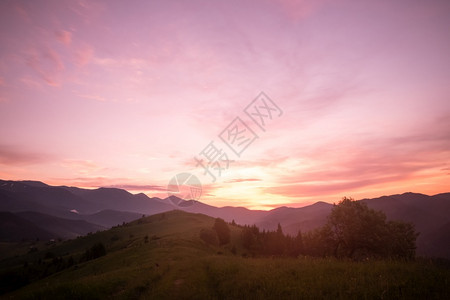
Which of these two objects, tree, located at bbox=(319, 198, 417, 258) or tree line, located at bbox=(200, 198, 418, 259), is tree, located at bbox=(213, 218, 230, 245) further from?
tree, located at bbox=(319, 198, 417, 258)

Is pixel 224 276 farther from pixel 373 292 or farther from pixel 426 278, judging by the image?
pixel 426 278

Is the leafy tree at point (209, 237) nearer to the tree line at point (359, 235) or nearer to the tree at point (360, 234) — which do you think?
the tree line at point (359, 235)

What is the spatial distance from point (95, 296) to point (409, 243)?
6706 cm

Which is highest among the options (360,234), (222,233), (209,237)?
(360,234)

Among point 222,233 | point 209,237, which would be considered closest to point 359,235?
point 209,237

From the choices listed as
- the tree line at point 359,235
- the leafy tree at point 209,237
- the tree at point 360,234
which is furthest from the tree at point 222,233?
the tree at point 360,234

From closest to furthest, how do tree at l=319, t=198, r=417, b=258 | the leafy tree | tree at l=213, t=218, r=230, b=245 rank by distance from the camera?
1. tree at l=319, t=198, r=417, b=258
2. the leafy tree
3. tree at l=213, t=218, r=230, b=245

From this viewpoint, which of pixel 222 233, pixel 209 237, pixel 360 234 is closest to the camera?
pixel 360 234

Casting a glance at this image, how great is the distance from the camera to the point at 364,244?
174 ft

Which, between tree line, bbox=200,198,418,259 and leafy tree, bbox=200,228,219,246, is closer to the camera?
tree line, bbox=200,198,418,259

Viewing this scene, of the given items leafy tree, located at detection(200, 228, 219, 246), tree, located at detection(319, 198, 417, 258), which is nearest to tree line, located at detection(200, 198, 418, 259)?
tree, located at detection(319, 198, 417, 258)

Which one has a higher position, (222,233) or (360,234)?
(360,234)

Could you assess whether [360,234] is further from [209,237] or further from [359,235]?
[209,237]

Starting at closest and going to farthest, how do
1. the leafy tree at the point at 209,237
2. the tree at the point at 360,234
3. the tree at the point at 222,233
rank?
1. the tree at the point at 360,234
2. the leafy tree at the point at 209,237
3. the tree at the point at 222,233
